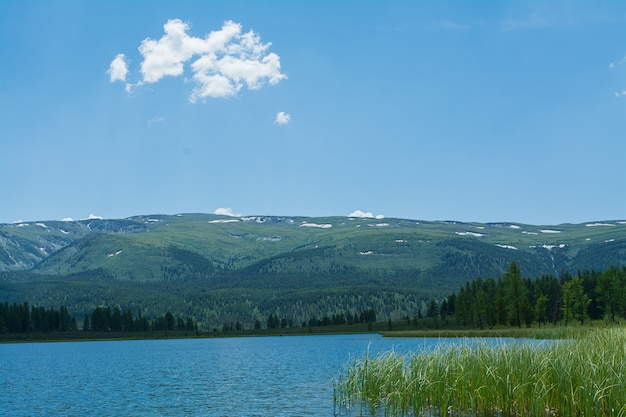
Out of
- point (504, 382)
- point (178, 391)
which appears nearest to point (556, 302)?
point (178, 391)

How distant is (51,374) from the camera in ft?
258

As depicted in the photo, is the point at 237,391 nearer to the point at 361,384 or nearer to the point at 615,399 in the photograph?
the point at 361,384

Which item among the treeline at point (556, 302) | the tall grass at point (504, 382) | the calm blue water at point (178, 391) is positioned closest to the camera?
the tall grass at point (504, 382)

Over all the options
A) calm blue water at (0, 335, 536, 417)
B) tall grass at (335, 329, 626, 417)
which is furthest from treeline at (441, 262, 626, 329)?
tall grass at (335, 329, 626, 417)

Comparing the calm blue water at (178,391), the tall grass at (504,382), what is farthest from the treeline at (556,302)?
the tall grass at (504,382)

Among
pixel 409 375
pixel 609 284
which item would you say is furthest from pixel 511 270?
pixel 409 375

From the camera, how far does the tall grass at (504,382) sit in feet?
77.4

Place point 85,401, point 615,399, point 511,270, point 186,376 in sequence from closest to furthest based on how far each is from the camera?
point 615,399 < point 85,401 < point 186,376 < point 511,270

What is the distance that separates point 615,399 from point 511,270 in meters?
129

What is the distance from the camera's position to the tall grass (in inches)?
929

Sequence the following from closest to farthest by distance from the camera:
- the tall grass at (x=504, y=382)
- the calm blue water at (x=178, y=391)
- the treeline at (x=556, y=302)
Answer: the tall grass at (x=504, y=382) < the calm blue water at (x=178, y=391) < the treeline at (x=556, y=302)

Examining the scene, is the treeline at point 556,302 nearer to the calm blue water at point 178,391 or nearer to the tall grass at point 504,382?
the calm blue water at point 178,391

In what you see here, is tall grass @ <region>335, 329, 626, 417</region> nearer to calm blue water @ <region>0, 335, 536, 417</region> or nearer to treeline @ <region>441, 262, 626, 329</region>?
calm blue water @ <region>0, 335, 536, 417</region>

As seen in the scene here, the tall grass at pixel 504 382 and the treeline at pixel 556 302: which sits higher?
the tall grass at pixel 504 382
